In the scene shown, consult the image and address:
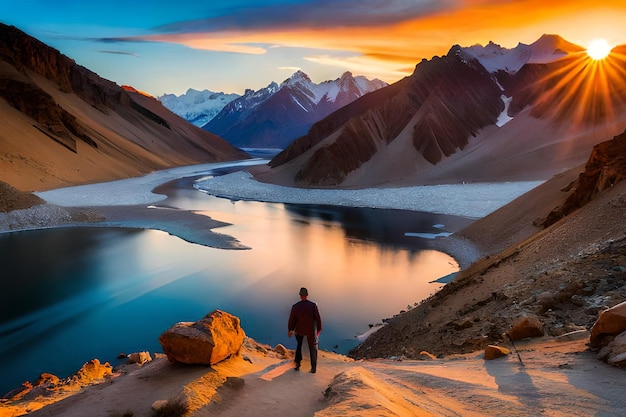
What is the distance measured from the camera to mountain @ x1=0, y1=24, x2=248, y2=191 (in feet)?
160

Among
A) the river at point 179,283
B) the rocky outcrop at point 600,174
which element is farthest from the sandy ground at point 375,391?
the rocky outcrop at point 600,174

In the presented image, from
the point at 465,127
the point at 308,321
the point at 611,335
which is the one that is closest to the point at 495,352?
the point at 611,335

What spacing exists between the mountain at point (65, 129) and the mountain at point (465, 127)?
22.1 meters

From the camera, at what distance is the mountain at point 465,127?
54.5 m

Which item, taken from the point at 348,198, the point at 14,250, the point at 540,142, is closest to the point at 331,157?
the point at 348,198

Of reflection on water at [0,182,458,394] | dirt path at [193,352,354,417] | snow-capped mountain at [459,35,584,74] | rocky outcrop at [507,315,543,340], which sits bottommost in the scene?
reflection on water at [0,182,458,394]

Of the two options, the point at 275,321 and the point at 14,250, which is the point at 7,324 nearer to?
the point at 275,321

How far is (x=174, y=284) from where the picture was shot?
17.8m

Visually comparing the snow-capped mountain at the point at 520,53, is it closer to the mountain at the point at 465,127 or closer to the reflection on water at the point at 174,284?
the mountain at the point at 465,127

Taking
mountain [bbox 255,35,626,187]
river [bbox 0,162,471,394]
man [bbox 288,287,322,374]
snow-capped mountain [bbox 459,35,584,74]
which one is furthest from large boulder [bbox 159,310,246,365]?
snow-capped mountain [bbox 459,35,584,74]

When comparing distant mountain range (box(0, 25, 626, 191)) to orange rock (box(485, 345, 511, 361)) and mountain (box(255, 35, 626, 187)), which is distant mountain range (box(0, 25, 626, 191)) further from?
orange rock (box(485, 345, 511, 361))

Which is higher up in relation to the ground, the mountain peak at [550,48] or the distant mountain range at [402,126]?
the mountain peak at [550,48]

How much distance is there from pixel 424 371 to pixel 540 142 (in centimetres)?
5889

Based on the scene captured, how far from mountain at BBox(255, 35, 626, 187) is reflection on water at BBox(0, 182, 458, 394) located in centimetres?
3082
